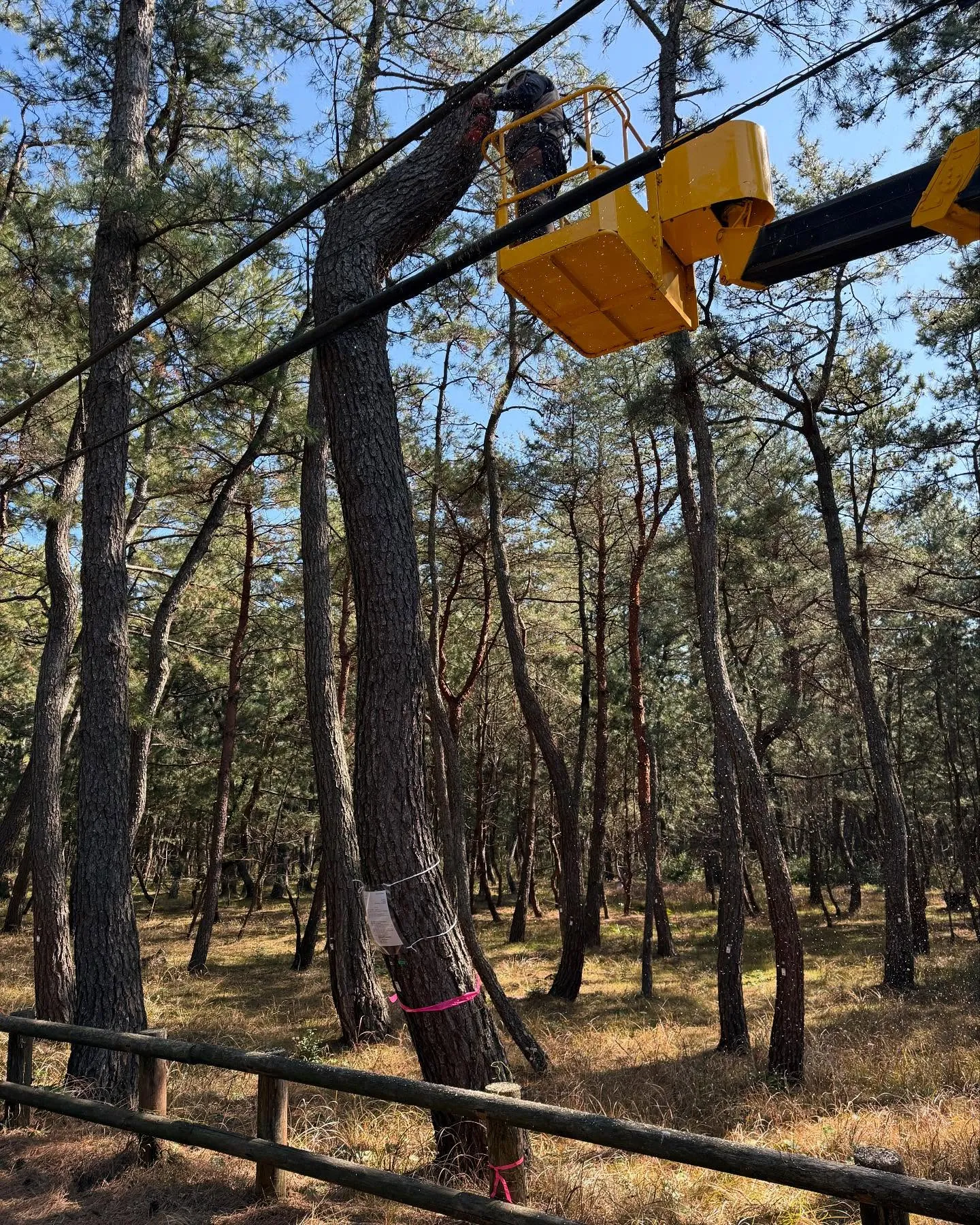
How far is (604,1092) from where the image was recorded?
8242mm

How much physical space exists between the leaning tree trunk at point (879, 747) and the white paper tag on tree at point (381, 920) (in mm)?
11455

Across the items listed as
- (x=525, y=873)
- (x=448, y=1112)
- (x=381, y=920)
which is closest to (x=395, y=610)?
(x=381, y=920)

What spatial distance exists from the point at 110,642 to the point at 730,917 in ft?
24.0

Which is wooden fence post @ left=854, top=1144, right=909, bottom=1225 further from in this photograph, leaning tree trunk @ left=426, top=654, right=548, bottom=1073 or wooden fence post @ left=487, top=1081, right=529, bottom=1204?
leaning tree trunk @ left=426, top=654, right=548, bottom=1073

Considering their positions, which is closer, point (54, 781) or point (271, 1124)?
point (271, 1124)

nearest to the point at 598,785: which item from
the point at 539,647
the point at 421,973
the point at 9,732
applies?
the point at 539,647

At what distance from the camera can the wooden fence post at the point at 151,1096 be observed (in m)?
4.82

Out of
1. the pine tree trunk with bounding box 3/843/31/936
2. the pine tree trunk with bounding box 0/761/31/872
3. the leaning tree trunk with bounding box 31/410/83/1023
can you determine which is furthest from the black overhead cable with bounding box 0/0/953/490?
the pine tree trunk with bounding box 3/843/31/936

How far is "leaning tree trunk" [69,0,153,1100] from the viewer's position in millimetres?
6594

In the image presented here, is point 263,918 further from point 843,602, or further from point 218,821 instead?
point 843,602

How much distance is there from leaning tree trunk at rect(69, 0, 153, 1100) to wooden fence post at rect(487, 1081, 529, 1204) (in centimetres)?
398

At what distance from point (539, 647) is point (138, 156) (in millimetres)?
14163

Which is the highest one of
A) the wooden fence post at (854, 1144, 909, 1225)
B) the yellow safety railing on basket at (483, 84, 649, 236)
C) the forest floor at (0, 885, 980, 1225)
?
the yellow safety railing on basket at (483, 84, 649, 236)

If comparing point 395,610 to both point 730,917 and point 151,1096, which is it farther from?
point 730,917
